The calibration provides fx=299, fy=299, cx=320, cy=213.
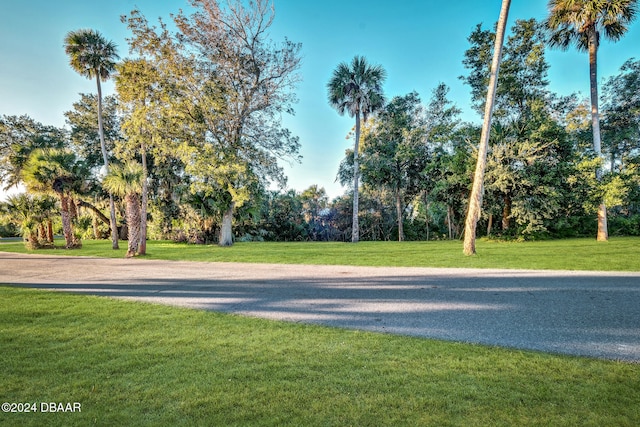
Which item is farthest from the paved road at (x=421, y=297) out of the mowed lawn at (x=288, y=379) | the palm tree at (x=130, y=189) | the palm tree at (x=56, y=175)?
the palm tree at (x=56, y=175)

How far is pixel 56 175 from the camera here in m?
18.7

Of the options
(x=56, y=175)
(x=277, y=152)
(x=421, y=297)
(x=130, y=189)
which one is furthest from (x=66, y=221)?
(x=421, y=297)

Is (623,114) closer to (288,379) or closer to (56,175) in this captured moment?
(288,379)

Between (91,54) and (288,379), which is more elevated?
(91,54)

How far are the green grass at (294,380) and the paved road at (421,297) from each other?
0.66 metres

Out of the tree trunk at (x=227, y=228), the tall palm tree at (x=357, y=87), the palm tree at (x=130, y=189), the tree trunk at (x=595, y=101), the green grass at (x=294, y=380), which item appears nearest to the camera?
the green grass at (x=294, y=380)

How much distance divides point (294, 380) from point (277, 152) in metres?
21.3

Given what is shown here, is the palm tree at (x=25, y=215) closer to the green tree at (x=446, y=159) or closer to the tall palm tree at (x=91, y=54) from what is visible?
the tall palm tree at (x=91, y=54)

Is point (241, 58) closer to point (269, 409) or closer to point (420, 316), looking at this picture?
point (420, 316)

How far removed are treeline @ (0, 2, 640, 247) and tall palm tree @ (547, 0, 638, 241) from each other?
2168 millimetres

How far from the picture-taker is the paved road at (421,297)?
4.12 m

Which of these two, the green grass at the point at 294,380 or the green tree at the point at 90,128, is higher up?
the green tree at the point at 90,128

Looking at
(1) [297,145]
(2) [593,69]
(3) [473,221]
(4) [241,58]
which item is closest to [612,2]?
(2) [593,69]

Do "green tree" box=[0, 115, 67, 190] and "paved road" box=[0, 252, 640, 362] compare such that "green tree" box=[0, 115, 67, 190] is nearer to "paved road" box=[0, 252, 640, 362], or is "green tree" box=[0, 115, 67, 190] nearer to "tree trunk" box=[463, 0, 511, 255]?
"paved road" box=[0, 252, 640, 362]
